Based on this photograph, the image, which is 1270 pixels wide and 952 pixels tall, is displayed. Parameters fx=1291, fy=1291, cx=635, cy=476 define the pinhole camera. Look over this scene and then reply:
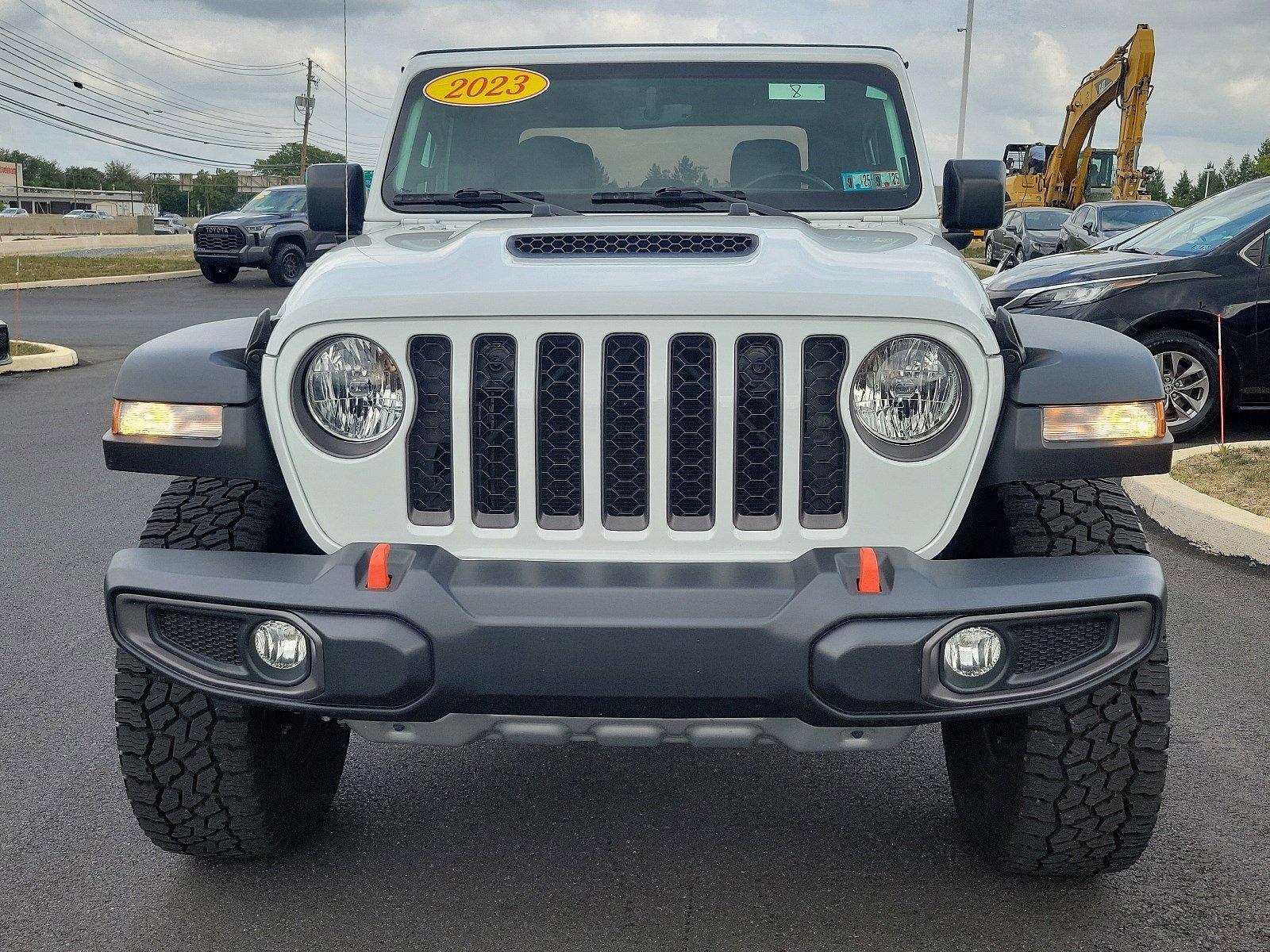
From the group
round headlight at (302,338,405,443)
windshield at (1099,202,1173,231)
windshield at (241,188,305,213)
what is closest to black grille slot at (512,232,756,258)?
round headlight at (302,338,405,443)

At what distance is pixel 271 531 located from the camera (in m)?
2.90

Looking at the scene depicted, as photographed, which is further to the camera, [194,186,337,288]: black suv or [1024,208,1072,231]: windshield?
[194,186,337,288]: black suv

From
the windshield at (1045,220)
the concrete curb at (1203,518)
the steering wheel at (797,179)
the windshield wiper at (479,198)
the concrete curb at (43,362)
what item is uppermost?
the steering wheel at (797,179)

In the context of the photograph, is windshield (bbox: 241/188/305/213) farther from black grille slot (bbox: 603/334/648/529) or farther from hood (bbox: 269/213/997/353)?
black grille slot (bbox: 603/334/648/529)

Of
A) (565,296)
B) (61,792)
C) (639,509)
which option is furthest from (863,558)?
(61,792)

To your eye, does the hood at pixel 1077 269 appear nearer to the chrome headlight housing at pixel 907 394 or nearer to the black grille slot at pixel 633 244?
the black grille slot at pixel 633 244

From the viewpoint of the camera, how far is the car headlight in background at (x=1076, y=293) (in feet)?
28.5

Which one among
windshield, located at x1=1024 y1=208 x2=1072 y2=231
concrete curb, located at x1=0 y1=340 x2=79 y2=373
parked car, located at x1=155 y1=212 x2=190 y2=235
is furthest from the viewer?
parked car, located at x1=155 y1=212 x2=190 y2=235

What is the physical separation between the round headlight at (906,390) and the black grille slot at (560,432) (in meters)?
0.56

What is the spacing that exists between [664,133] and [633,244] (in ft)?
5.12

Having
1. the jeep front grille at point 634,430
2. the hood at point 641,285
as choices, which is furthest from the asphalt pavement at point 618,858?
the hood at point 641,285

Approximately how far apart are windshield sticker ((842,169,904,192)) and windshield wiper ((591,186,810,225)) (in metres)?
0.31

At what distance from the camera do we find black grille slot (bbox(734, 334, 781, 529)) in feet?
8.45

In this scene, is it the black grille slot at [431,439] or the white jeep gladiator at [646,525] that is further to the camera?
the black grille slot at [431,439]
